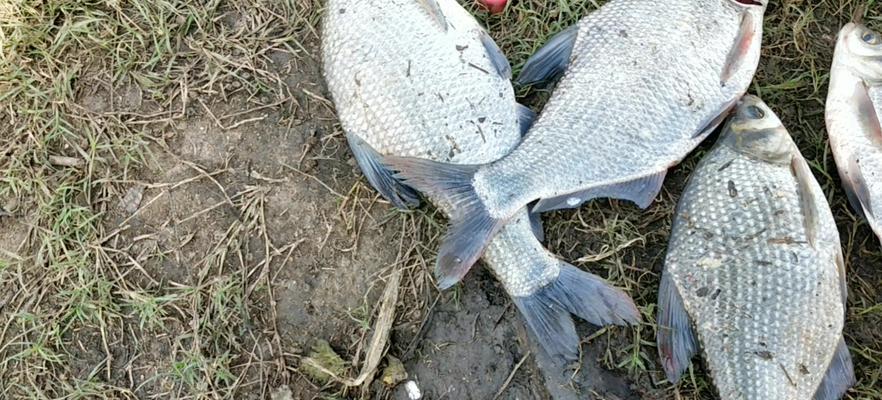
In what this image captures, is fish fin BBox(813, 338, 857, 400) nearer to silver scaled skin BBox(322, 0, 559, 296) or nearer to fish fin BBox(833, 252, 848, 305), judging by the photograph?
fish fin BBox(833, 252, 848, 305)

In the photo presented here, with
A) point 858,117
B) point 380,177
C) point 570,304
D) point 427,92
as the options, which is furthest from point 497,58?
point 858,117

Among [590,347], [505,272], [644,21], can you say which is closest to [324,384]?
[505,272]

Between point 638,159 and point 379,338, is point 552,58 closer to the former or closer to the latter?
point 638,159

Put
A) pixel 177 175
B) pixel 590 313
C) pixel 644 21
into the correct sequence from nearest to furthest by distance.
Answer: pixel 590 313 < pixel 644 21 < pixel 177 175

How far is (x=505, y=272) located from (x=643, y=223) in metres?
0.68

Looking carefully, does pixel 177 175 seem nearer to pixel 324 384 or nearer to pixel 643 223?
pixel 324 384

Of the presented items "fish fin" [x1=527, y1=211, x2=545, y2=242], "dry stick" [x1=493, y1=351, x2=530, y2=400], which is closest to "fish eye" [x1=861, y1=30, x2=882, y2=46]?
"fish fin" [x1=527, y1=211, x2=545, y2=242]

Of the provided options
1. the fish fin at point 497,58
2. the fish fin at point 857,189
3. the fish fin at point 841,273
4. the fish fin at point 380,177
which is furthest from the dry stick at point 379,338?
the fish fin at point 857,189

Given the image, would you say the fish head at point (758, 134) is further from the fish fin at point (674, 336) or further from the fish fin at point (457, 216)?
the fish fin at point (457, 216)

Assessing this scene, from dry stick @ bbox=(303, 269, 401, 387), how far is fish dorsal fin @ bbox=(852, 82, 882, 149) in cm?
193

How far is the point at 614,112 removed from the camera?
288 centimetres

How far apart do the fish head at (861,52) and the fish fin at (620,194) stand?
2.95 feet

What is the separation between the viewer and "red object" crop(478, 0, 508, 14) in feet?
10.8

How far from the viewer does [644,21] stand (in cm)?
299
